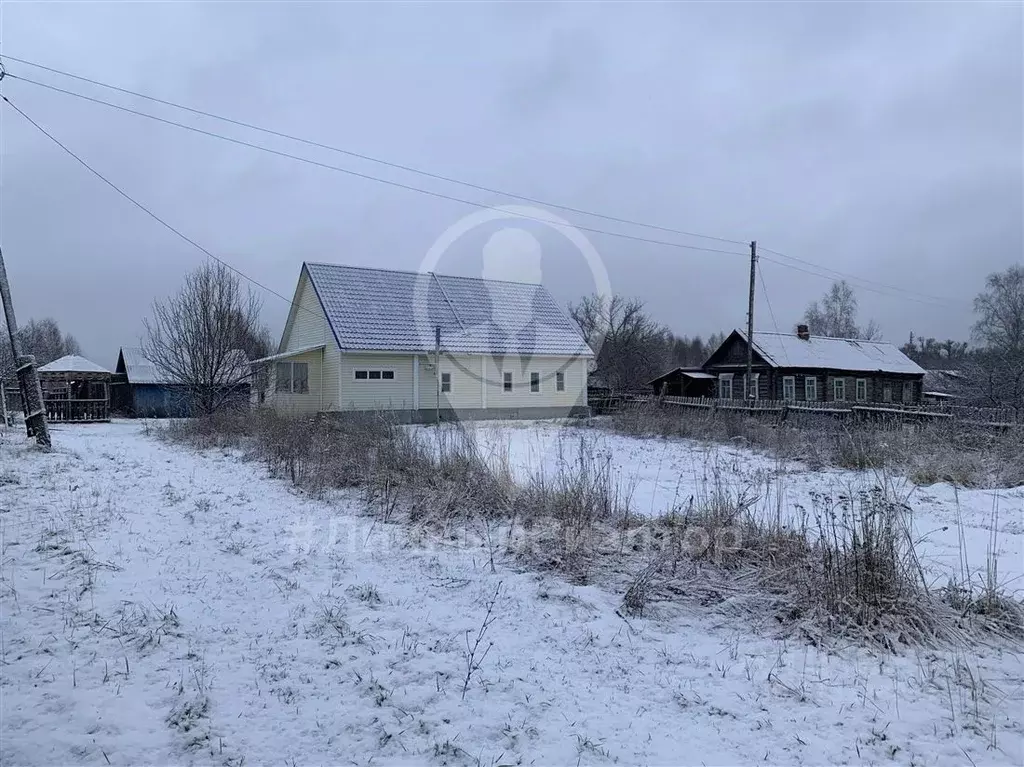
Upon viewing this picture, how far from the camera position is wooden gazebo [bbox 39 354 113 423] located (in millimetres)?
25844

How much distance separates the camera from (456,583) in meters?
4.97

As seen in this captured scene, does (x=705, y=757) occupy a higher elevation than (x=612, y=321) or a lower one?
lower

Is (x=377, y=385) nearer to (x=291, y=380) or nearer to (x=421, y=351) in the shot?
(x=421, y=351)

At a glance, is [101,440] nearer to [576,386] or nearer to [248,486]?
[248,486]

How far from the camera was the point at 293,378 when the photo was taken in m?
25.2

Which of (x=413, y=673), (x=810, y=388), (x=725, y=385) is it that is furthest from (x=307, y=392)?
(x=810, y=388)

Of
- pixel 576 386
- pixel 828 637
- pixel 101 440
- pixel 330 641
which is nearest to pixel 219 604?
pixel 330 641

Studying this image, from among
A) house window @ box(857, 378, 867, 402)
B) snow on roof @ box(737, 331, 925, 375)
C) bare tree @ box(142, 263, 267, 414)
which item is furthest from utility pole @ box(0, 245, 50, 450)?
house window @ box(857, 378, 867, 402)

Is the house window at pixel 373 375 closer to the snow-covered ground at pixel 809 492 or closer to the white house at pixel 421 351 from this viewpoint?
Result: the white house at pixel 421 351

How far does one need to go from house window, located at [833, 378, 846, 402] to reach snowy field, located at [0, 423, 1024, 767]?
29.6 meters

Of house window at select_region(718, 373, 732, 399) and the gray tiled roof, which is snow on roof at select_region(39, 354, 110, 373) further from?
house window at select_region(718, 373, 732, 399)

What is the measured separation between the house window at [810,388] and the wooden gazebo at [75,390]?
33.7 m

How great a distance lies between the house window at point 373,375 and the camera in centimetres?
2272

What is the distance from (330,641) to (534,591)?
164 centimetres
